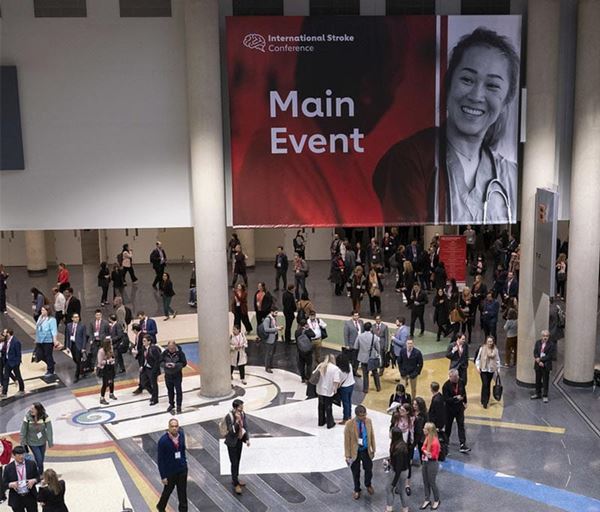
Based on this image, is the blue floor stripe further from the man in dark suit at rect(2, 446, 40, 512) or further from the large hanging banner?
the man in dark suit at rect(2, 446, 40, 512)

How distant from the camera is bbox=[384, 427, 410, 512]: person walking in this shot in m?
10.1

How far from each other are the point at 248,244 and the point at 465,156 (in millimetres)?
14517

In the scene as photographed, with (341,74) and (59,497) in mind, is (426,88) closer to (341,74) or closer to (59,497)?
(341,74)

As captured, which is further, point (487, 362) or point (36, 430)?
point (487, 362)

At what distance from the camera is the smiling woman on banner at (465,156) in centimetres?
1449

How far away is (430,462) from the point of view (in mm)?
10195

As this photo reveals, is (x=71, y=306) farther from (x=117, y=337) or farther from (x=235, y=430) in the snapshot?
(x=235, y=430)

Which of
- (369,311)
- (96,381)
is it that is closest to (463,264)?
(369,311)

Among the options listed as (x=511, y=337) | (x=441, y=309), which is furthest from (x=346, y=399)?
(x=441, y=309)

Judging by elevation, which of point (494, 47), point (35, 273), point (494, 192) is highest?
point (494, 47)

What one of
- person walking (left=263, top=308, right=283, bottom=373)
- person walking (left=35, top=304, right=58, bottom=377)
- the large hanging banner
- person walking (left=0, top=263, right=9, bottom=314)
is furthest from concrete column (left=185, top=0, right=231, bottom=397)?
person walking (left=0, top=263, right=9, bottom=314)

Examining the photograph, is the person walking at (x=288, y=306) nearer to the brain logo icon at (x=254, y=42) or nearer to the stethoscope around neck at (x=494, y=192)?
the stethoscope around neck at (x=494, y=192)

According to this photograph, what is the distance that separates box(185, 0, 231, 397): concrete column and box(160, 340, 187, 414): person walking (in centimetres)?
88

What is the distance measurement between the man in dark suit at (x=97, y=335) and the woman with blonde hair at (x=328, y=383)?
182 inches
